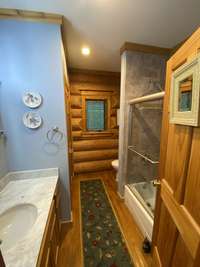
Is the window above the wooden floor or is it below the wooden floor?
above

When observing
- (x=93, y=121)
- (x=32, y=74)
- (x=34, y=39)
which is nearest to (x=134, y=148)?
(x=93, y=121)

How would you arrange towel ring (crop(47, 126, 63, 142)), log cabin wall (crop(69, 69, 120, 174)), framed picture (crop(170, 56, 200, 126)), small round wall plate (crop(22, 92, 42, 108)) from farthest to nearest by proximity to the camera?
log cabin wall (crop(69, 69, 120, 174)) → towel ring (crop(47, 126, 63, 142)) → small round wall plate (crop(22, 92, 42, 108)) → framed picture (crop(170, 56, 200, 126))

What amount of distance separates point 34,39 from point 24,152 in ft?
4.44

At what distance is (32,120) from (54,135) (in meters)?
0.32

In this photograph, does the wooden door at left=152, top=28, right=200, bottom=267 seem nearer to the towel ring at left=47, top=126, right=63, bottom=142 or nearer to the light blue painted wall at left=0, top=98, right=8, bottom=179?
the towel ring at left=47, top=126, right=63, bottom=142

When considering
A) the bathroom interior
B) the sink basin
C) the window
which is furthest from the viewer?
the window

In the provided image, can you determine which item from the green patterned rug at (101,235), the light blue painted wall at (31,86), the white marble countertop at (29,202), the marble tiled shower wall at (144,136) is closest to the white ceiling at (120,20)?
the light blue painted wall at (31,86)

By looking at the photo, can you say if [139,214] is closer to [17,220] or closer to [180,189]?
[180,189]

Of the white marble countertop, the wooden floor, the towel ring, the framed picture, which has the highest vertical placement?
the framed picture

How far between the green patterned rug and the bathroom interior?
0.01 meters

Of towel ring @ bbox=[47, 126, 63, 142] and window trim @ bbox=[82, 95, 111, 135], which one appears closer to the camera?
towel ring @ bbox=[47, 126, 63, 142]

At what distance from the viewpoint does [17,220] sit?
1.13 meters

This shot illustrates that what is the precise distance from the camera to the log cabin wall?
319 cm

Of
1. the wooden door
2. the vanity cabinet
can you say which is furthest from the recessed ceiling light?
the vanity cabinet
